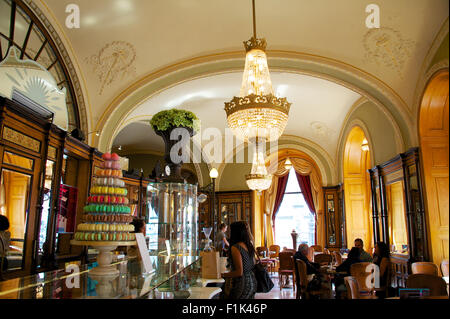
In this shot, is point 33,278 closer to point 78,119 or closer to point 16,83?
point 16,83

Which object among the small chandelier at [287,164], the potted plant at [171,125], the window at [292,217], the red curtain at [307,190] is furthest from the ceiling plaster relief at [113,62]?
the window at [292,217]

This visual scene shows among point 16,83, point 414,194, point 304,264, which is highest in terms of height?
point 16,83

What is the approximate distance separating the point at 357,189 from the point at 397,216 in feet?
9.05

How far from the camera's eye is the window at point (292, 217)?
11875 millimetres

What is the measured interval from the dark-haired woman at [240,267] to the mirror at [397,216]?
14.6 ft

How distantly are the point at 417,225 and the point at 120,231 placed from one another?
5.42 meters

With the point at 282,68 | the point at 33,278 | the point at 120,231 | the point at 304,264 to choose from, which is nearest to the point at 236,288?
the point at 120,231

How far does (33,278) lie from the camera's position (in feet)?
6.84

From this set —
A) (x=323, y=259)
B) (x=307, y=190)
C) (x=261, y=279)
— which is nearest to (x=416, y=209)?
(x=323, y=259)

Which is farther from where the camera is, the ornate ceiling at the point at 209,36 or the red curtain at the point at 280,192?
the red curtain at the point at 280,192

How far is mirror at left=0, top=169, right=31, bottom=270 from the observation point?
12.0 ft

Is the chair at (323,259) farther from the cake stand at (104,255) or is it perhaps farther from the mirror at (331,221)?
the cake stand at (104,255)

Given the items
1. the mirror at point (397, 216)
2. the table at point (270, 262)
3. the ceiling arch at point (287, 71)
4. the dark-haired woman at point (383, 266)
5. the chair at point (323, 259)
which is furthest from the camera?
the table at point (270, 262)

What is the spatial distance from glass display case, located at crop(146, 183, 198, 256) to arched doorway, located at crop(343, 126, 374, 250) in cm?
654
